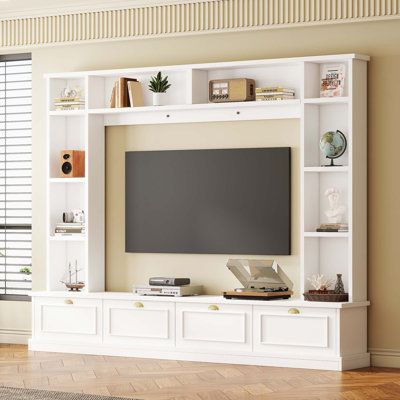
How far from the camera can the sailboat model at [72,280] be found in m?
8.79

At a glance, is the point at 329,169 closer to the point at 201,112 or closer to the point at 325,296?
the point at 325,296

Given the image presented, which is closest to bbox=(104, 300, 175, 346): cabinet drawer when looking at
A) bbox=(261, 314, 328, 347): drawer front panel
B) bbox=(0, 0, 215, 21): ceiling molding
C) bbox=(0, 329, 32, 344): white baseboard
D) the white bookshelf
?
the white bookshelf

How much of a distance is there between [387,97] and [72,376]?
10.6ft

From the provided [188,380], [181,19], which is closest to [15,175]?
[181,19]

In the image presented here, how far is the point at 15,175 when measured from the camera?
9.35m

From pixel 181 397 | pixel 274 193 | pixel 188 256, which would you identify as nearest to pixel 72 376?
pixel 181 397

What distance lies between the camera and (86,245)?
8711 mm

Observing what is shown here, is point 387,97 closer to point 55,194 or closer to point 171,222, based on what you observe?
point 171,222

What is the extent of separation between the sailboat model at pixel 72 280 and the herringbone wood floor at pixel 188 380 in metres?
0.69

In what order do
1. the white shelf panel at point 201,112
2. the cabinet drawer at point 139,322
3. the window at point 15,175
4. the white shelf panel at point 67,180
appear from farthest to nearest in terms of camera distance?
the window at point 15,175
the white shelf panel at point 67,180
the cabinet drawer at point 139,322
the white shelf panel at point 201,112

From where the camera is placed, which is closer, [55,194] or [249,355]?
[249,355]


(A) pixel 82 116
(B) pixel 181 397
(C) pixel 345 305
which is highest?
(A) pixel 82 116

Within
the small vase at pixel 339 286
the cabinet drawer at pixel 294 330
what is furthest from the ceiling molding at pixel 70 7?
the cabinet drawer at pixel 294 330

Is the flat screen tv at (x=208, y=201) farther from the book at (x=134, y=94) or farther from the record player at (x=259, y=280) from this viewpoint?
the book at (x=134, y=94)
